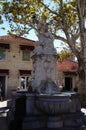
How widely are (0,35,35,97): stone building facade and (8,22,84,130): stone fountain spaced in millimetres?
19094

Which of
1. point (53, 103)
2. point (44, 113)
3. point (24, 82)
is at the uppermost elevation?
point (24, 82)

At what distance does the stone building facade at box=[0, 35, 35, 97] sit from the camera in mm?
29969

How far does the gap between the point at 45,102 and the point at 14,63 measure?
22097 mm

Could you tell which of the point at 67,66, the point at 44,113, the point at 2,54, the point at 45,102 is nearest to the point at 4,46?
the point at 2,54

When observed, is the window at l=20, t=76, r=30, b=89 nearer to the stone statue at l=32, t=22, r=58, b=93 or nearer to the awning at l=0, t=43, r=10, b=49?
the awning at l=0, t=43, r=10, b=49

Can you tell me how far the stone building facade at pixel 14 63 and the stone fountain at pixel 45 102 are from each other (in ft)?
62.6

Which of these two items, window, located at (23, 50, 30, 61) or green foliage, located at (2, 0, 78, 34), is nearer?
green foliage, located at (2, 0, 78, 34)

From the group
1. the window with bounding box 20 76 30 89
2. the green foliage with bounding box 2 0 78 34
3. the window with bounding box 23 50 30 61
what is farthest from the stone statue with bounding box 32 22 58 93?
the window with bounding box 23 50 30 61

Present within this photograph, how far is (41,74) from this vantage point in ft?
35.3

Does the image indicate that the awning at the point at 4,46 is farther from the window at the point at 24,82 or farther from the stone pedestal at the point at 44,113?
the stone pedestal at the point at 44,113

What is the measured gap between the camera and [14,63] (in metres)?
31.1

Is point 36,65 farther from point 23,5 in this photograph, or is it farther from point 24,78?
point 24,78

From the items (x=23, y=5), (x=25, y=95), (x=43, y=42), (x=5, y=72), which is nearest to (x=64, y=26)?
(x=23, y=5)

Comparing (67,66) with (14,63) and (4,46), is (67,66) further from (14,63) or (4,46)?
(4,46)
